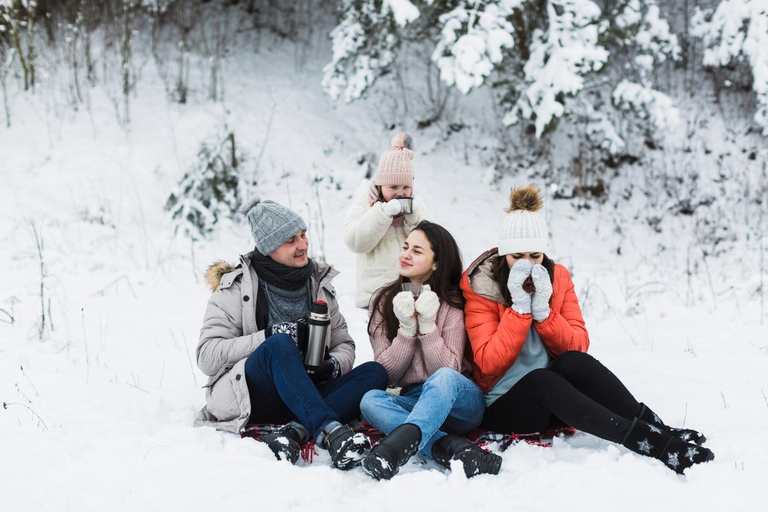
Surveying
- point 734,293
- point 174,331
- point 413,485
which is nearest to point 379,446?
point 413,485

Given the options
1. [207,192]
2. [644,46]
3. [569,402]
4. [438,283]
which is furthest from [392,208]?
[644,46]

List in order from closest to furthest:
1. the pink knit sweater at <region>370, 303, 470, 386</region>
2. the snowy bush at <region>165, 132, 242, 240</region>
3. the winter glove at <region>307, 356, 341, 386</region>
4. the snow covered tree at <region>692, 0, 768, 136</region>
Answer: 1. the pink knit sweater at <region>370, 303, 470, 386</region>
2. the winter glove at <region>307, 356, 341, 386</region>
3. the snowy bush at <region>165, 132, 242, 240</region>
4. the snow covered tree at <region>692, 0, 768, 136</region>

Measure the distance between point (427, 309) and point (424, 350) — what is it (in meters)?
0.25

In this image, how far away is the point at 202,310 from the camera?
5.25 meters

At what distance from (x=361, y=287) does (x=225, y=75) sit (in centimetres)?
665

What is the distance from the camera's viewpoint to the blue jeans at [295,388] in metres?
2.79

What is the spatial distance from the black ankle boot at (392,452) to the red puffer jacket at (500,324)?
0.61m

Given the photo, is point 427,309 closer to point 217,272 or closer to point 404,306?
point 404,306

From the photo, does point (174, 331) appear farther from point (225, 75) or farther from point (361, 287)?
point (225, 75)

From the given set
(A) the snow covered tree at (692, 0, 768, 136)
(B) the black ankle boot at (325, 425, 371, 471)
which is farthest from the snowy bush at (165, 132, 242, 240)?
(A) the snow covered tree at (692, 0, 768, 136)

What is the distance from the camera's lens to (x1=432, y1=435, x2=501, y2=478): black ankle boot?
249 centimetres

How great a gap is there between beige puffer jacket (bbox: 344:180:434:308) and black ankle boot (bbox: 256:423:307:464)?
3.89 feet

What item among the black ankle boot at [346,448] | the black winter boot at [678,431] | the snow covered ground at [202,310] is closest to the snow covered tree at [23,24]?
the snow covered ground at [202,310]

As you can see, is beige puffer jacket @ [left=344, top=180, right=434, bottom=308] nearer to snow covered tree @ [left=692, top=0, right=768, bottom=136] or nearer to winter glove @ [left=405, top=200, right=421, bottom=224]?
winter glove @ [left=405, top=200, right=421, bottom=224]
